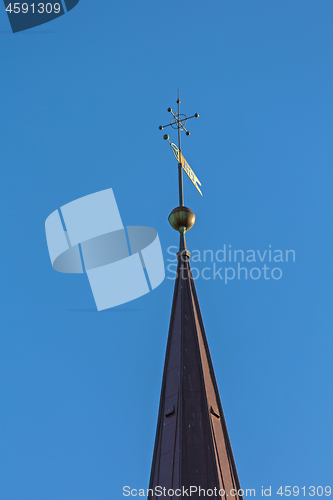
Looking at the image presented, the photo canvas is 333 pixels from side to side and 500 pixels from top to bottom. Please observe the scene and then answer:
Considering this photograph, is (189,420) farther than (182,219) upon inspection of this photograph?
No

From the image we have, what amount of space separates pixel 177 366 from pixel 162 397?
48.8 inches

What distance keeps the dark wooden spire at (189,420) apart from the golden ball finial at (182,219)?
11.2 ft

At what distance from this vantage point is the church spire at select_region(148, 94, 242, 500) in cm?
1881

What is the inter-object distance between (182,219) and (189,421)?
9.72 meters

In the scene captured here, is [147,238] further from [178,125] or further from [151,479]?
[151,479]

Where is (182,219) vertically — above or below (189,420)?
above

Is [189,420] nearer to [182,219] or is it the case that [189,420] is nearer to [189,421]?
[189,421]

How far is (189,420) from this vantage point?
2048 centimetres

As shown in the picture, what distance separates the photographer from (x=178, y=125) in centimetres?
3080

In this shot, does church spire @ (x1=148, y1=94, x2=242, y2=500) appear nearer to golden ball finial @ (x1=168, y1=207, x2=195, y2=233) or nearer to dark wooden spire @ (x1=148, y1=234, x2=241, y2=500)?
dark wooden spire @ (x1=148, y1=234, x2=241, y2=500)

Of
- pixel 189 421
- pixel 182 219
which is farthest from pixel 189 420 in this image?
pixel 182 219

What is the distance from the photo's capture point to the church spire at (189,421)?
18.8 meters

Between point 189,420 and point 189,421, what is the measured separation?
0.04m

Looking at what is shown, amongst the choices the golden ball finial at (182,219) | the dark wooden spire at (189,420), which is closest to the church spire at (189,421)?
the dark wooden spire at (189,420)
